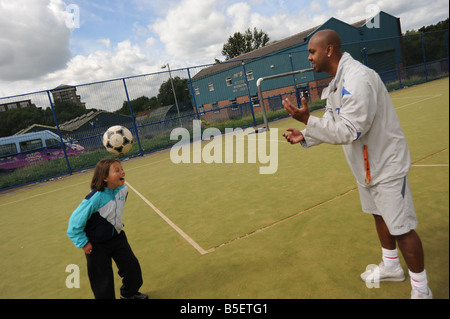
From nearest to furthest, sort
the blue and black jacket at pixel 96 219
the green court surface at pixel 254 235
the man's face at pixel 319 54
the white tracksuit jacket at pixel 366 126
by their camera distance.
A: the white tracksuit jacket at pixel 366 126 < the man's face at pixel 319 54 < the blue and black jacket at pixel 96 219 < the green court surface at pixel 254 235

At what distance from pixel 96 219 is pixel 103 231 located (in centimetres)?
12

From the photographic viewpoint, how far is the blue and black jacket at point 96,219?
246 centimetres

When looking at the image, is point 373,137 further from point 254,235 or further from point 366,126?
point 254,235

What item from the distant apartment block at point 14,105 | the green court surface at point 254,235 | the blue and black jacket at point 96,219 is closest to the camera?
the blue and black jacket at point 96,219

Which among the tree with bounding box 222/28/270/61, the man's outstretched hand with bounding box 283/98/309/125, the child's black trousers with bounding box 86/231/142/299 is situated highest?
the tree with bounding box 222/28/270/61

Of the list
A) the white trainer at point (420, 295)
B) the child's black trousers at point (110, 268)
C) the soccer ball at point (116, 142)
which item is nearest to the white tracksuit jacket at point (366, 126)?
the white trainer at point (420, 295)

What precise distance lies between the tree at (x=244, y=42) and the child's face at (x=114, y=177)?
226 ft

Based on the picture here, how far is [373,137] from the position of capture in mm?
1996

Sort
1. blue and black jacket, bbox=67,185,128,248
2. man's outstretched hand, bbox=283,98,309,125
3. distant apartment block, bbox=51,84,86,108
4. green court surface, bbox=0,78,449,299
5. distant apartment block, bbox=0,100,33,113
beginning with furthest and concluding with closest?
distant apartment block, bbox=51,84,86,108
distant apartment block, bbox=0,100,33,113
green court surface, bbox=0,78,449,299
blue and black jacket, bbox=67,185,128,248
man's outstretched hand, bbox=283,98,309,125

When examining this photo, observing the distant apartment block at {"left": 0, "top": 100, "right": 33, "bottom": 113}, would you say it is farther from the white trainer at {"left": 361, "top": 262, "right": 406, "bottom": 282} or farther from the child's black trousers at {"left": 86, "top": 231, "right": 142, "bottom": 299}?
the white trainer at {"left": 361, "top": 262, "right": 406, "bottom": 282}

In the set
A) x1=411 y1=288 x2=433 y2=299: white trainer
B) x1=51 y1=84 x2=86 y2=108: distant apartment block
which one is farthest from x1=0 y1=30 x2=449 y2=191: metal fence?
x1=411 y1=288 x2=433 y2=299: white trainer

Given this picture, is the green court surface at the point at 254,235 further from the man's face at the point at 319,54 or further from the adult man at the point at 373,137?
the man's face at the point at 319,54

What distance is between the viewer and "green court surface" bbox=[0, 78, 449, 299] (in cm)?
262

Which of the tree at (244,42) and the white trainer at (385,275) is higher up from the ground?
the tree at (244,42)
